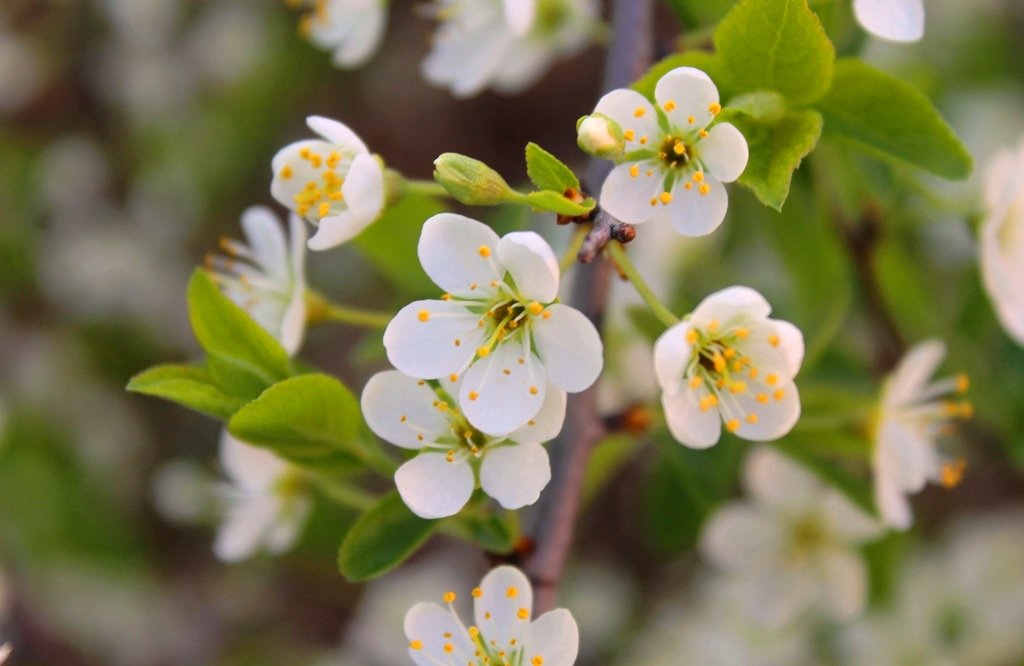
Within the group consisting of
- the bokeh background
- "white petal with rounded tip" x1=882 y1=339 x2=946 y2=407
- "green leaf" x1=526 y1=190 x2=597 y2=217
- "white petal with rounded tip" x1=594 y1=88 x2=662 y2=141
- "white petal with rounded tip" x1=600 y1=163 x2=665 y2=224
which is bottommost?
the bokeh background

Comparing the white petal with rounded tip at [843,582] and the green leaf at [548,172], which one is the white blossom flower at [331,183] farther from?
the white petal with rounded tip at [843,582]

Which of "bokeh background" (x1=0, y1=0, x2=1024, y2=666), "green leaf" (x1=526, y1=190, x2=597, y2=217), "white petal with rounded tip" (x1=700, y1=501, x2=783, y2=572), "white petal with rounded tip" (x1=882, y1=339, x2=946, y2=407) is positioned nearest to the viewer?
"green leaf" (x1=526, y1=190, x2=597, y2=217)

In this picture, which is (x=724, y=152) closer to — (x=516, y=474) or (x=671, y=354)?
(x=671, y=354)

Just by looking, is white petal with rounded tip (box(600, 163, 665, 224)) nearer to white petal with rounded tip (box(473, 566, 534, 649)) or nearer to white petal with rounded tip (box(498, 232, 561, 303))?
white petal with rounded tip (box(498, 232, 561, 303))

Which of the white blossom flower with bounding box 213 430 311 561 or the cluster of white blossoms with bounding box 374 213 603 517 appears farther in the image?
the white blossom flower with bounding box 213 430 311 561

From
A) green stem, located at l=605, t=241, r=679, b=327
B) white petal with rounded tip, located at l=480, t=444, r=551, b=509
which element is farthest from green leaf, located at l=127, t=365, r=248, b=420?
green stem, located at l=605, t=241, r=679, b=327

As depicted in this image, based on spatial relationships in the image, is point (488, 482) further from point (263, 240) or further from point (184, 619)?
point (184, 619)

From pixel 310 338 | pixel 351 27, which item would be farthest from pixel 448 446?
pixel 310 338
